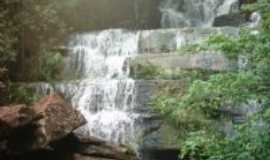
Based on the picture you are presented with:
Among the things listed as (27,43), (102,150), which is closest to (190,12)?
(27,43)

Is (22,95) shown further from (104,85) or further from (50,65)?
(104,85)

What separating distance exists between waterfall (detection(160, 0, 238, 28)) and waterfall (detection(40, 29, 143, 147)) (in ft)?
10.1

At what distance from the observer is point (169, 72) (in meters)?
9.81

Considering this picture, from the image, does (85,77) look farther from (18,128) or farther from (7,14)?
(18,128)

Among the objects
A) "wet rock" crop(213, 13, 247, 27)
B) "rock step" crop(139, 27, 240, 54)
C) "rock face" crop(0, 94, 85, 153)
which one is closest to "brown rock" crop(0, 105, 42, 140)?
"rock face" crop(0, 94, 85, 153)

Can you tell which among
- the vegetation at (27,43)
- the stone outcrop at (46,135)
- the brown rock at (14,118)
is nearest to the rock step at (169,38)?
the vegetation at (27,43)

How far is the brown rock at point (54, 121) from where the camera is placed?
7.31m

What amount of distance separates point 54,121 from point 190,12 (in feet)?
27.6

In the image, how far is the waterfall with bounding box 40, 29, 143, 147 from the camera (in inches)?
376

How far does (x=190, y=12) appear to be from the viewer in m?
15.0

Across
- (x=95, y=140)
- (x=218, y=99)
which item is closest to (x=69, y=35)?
(x=95, y=140)

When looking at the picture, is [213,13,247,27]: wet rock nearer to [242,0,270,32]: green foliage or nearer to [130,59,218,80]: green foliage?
[130,59,218,80]: green foliage

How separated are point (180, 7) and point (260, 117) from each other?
10.6 metres

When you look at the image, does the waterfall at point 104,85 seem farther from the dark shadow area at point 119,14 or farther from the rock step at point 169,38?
the dark shadow area at point 119,14
